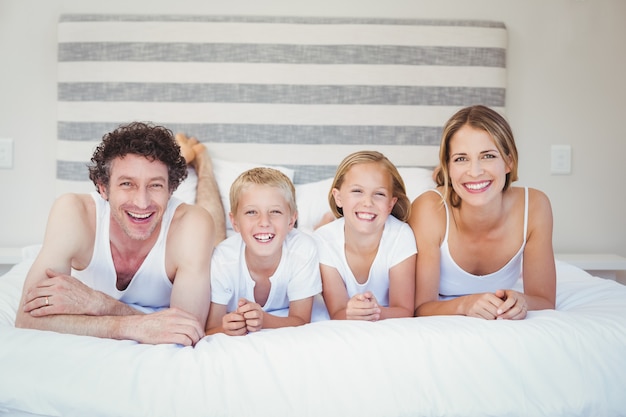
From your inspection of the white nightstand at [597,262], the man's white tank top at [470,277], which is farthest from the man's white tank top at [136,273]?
the white nightstand at [597,262]

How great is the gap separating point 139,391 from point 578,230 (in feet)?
8.34

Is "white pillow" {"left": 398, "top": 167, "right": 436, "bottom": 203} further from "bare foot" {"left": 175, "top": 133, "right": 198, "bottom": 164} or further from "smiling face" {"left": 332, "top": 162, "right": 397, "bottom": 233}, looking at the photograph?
"bare foot" {"left": 175, "top": 133, "right": 198, "bottom": 164}

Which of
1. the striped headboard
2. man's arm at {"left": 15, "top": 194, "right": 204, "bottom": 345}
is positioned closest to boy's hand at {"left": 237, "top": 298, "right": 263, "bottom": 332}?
man's arm at {"left": 15, "top": 194, "right": 204, "bottom": 345}

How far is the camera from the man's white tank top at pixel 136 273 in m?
1.65

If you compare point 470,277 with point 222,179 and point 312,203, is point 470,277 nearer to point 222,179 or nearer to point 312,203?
point 312,203

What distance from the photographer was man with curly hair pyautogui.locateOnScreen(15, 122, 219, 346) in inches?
57.1

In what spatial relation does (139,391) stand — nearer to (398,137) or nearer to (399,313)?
(399,313)

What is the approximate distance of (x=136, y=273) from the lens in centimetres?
166

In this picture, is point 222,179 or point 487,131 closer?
point 487,131

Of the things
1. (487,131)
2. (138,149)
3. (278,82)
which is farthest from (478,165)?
(278,82)

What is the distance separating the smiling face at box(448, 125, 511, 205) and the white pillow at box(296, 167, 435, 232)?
0.87m

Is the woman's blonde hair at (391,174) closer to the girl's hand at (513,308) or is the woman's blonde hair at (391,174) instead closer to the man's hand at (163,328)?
the girl's hand at (513,308)

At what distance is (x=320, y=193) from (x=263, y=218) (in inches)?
40.0

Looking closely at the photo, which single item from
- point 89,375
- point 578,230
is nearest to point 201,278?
point 89,375
